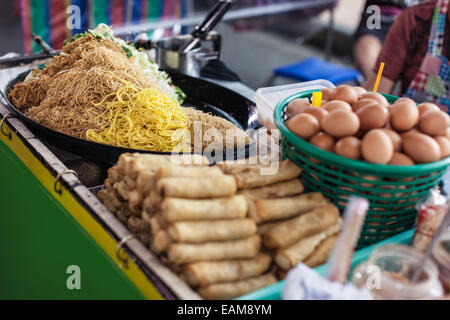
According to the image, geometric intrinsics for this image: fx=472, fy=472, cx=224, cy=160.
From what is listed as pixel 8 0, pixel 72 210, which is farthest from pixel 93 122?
pixel 8 0

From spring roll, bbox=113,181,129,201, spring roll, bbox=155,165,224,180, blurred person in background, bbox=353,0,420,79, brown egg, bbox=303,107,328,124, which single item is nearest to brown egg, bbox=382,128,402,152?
brown egg, bbox=303,107,328,124

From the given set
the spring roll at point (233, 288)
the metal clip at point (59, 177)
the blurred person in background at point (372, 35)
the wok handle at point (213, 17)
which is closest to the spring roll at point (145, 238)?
the spring roll at point (233, 288)

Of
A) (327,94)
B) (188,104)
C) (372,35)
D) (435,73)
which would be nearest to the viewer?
(327,94)

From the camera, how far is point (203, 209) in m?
1.33

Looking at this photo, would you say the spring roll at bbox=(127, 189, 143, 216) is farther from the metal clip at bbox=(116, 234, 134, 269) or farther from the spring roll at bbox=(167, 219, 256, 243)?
the spring roll at bbox=(167, 219, 256, 243)

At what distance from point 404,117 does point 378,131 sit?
15cm

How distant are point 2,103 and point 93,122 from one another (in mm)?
593

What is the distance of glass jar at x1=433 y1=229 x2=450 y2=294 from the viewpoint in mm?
1306

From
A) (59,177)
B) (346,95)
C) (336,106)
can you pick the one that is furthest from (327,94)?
(59,177)

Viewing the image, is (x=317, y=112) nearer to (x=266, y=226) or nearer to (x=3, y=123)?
(x=266, y=226)

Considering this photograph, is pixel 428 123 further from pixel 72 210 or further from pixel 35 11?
pixel 35 11

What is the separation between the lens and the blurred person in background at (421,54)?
3.22 meters

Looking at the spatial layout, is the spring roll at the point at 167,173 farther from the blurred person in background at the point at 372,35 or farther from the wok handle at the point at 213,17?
the blurred person in background at the point at 372,35

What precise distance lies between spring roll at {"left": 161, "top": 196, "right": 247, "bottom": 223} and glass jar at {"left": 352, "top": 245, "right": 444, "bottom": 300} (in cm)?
38
